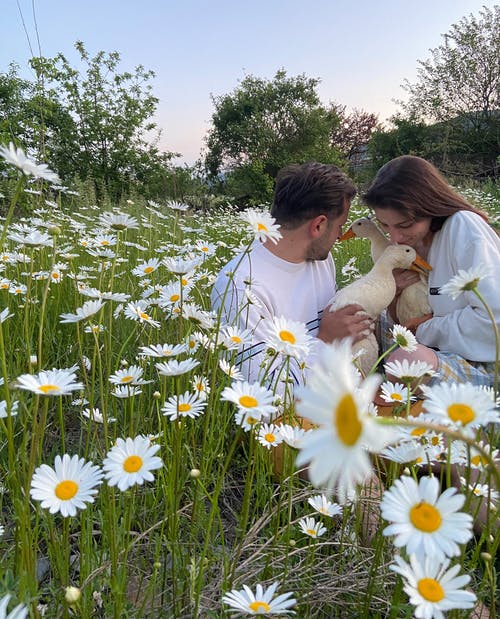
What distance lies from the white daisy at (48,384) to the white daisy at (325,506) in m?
0.55

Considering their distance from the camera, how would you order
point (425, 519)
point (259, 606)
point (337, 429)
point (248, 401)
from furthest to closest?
point (248, 401)
point (259, 606)
point (425, 519)
point (337, 429)

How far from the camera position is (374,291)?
1.84 m

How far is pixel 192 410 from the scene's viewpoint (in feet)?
3.16

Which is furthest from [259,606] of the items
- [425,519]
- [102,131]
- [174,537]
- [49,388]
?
[102,131]

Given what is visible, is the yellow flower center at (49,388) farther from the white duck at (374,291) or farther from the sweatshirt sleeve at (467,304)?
the sweatshirt sleeve at (467,304)

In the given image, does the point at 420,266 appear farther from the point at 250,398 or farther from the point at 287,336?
the point at 250,398

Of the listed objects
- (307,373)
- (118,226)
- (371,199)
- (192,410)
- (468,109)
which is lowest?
(192,410)

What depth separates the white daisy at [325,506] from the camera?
0.97m

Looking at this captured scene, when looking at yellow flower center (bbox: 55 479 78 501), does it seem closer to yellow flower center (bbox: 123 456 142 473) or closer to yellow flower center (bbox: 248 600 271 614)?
yellow flower center (bbox: 123 456 142 473)

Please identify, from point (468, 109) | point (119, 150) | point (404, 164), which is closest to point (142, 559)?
point (404, 164)

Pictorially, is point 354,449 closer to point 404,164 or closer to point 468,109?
point 404,164

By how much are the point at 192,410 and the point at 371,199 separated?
1.37 m

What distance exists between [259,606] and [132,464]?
0.26 m

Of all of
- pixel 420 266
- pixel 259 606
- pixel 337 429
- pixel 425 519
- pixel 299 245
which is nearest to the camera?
pixel 337 429
